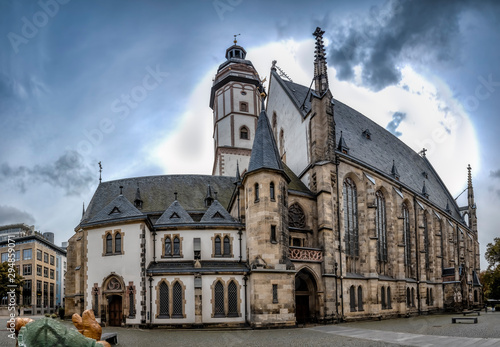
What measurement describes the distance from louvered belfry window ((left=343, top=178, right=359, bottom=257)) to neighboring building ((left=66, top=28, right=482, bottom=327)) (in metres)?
0.09

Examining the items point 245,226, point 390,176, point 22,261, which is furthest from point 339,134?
point 22,261

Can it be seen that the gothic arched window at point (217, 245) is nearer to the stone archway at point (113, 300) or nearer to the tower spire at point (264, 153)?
the tower spire at point (264, 153)

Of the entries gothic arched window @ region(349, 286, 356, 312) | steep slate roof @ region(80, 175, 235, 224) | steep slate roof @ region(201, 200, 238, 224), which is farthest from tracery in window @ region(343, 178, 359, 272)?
steep slate roof @ region(201, 200, 238, 224)

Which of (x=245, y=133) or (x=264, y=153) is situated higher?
(x=245, y=133)

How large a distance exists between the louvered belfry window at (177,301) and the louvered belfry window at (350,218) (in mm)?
13762

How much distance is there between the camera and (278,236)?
27.5 meters

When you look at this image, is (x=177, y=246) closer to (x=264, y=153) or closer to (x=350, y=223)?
(x=264, y=153)

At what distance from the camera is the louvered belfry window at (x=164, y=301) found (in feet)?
89.1

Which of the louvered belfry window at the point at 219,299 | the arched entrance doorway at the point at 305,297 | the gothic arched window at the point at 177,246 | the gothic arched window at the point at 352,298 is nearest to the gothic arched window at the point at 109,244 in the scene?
the gothic arched window at the point at 177,246

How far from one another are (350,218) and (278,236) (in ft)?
35.0


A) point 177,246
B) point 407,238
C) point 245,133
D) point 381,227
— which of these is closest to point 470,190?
point 407,238

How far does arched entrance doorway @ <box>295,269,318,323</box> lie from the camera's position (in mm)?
30328

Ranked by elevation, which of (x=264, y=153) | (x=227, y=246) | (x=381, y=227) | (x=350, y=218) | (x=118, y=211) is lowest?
(x=227, y=246)

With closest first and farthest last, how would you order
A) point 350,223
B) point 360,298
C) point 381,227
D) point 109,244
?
point 109,244
point 360,298
point 350,223
point 381,227
